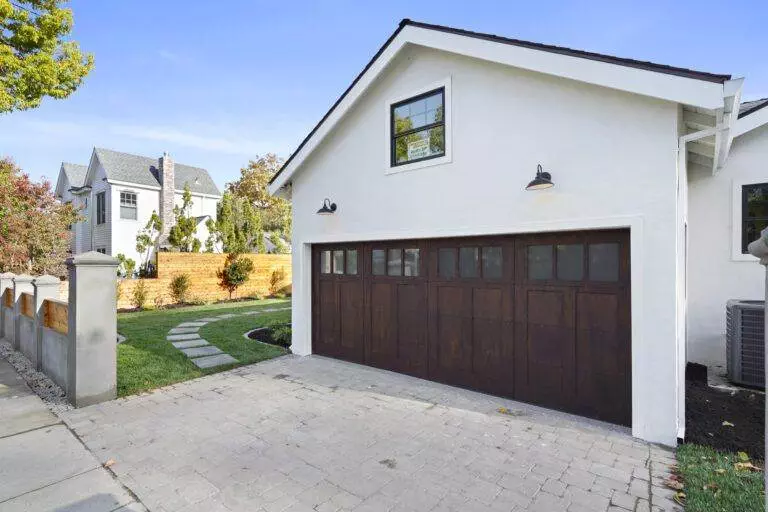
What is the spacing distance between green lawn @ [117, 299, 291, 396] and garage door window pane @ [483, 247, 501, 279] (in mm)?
4849

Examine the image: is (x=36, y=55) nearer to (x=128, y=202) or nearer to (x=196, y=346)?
(x=196, y=346)

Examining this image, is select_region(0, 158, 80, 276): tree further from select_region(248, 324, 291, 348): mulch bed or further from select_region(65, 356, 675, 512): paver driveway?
select_region(65, 356, 675, 512): paver driveway

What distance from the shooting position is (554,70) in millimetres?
4707

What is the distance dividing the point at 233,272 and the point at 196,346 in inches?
393

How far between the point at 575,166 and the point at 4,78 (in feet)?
40.4

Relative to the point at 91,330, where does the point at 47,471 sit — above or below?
below

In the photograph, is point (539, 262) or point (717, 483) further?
point (539, 262)

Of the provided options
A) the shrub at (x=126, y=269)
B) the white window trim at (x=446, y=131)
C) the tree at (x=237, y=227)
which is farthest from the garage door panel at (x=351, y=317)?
the shrub at (x=126, y=269)

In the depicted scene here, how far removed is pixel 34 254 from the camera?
44.2ft

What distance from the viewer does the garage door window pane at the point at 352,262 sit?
7438 mm

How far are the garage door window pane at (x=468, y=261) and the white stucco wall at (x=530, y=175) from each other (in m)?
0.34

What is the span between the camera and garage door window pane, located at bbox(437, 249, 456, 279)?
6.03 metres

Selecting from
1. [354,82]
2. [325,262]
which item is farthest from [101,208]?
[354,82]

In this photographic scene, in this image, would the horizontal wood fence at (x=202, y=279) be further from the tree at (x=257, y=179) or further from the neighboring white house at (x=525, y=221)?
the tree at (x=257, y=179)
